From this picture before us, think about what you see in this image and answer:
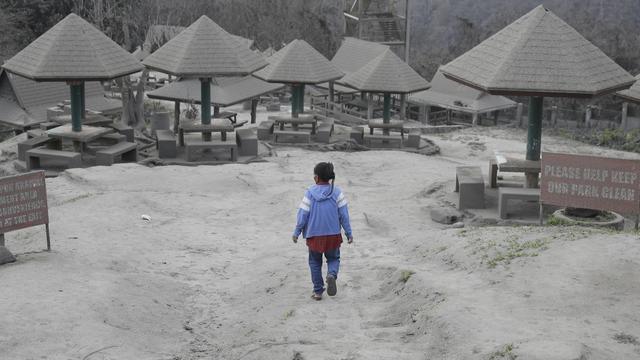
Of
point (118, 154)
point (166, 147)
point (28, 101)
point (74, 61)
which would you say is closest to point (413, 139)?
point (166, 147)

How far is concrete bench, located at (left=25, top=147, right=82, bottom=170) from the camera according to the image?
1772 cm

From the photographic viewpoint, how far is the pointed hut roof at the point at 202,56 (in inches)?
719

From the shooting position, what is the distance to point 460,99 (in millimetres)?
32312

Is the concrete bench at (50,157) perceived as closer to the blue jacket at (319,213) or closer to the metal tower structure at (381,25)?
the blue jacket at (319,213)

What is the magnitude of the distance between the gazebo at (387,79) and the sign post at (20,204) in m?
14.2

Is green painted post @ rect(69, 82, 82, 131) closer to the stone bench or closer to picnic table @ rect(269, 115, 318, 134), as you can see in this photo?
the stone bench

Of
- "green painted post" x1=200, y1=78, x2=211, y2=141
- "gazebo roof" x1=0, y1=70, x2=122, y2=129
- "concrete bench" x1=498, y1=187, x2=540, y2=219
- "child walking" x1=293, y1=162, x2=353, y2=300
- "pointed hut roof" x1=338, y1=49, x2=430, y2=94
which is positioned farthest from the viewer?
"gazebo roof" x1=0, y1=70, x2=122, y2=129

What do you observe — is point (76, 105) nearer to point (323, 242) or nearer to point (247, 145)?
point (247, 145)

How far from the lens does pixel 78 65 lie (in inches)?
686

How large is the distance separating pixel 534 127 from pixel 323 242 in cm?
703

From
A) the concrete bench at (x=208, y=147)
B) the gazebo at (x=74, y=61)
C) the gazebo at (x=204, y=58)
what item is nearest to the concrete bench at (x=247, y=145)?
the concrete bench at (x=208, y=147)

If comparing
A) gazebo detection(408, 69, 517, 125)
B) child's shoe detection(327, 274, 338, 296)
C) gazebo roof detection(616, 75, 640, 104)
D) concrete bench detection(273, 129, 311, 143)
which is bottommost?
child's shoe detection(327, 274, 338, 296)

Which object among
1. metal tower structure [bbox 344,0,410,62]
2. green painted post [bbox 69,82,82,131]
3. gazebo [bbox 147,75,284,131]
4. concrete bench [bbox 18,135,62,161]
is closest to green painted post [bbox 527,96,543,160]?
green painted post [bbox 69,82,82,131]

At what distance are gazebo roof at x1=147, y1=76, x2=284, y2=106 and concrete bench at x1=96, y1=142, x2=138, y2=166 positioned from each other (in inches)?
250
